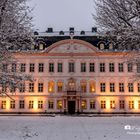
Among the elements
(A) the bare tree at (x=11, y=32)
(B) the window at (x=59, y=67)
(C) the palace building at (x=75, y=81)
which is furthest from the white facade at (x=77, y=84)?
(A) the bare tree at (x=11, y=32)

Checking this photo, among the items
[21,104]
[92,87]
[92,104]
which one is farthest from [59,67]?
[21,104]

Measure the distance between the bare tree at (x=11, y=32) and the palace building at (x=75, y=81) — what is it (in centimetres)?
2626

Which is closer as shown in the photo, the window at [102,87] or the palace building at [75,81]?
the palace building at [75,81]

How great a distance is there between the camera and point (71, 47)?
47500mm

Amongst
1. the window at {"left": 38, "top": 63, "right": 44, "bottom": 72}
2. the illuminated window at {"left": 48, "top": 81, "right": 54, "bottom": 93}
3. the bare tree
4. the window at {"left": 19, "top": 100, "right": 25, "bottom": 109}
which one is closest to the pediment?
the window at {"left": 38, "top": 63, "right": 44, "bottom": 72}

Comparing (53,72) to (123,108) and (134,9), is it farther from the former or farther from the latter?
(134,9)

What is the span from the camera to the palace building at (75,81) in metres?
46.9

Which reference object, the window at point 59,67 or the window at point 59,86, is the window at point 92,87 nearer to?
the window at point 59,86

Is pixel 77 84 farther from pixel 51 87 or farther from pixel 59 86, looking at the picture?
pixel 51 87

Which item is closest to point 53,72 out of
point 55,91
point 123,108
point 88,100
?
point 55,91

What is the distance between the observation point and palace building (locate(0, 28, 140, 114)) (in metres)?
46.9

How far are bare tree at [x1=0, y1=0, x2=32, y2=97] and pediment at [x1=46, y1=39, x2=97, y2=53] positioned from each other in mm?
26538

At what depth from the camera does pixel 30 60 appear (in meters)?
48.3

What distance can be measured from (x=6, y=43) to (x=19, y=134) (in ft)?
18.7
